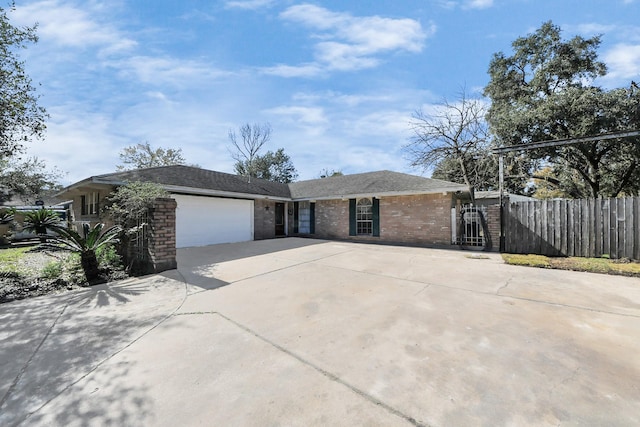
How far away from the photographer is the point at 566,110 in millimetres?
12688

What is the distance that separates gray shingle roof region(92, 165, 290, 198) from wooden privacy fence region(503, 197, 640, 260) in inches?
414

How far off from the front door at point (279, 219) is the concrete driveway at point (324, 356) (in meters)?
10.3

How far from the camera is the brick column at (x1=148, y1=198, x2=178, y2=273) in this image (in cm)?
543

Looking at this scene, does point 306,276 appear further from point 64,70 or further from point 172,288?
point 64,70

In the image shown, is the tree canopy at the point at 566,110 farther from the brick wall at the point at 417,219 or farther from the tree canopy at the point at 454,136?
the brick wall at the point at 417,219

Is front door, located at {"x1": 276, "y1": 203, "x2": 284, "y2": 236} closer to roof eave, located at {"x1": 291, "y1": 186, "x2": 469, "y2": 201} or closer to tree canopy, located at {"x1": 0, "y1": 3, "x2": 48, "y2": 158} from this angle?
roof eave, located at {"x1": 291, "y1": 186, "x2": 469, "y2": 201}

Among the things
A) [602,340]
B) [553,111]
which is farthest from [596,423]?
[553,111]

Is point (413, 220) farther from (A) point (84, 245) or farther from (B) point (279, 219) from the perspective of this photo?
(A) point (84, 245)

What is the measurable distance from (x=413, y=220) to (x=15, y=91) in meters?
12.5

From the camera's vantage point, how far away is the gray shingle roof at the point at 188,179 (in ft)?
28.1

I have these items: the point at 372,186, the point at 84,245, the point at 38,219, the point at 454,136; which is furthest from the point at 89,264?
the point at 454,136

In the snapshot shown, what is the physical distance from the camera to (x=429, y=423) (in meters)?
1.62

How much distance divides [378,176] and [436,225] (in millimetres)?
4501

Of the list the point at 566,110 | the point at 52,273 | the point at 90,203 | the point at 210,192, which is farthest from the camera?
the point at 566,110
